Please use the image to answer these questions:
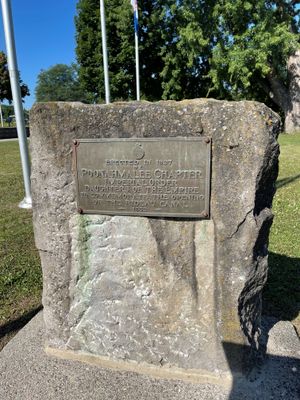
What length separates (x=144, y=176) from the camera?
234cm

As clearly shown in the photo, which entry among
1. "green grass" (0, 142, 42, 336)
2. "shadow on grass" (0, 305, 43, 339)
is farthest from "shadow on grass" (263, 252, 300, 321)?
Answer: "green grass" (0, 142, 42, 336)

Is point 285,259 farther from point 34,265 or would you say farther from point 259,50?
point 259,50

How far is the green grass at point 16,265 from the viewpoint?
3.76 metres

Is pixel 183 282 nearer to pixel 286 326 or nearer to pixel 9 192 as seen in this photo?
pixel 286 326

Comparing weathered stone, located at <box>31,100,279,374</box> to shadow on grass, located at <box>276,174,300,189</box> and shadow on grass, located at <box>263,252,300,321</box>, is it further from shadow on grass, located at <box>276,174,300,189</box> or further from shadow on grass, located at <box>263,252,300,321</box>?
shadow on grass, located at <box>276,174,300,189</box>

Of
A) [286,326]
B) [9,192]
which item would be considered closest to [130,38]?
[9,192]

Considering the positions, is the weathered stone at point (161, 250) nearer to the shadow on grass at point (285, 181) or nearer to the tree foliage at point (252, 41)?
the shadow on grass at point (285, 181)

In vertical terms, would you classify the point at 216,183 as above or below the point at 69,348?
above

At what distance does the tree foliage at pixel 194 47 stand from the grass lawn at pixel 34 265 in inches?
640

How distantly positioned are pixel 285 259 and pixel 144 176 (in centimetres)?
287

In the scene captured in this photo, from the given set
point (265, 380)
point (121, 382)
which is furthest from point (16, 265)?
point (265, 380)

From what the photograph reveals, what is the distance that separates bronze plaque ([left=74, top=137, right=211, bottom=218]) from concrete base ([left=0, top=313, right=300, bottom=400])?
1.16m

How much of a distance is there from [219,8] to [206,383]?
2269 cm

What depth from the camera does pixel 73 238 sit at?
249cm
